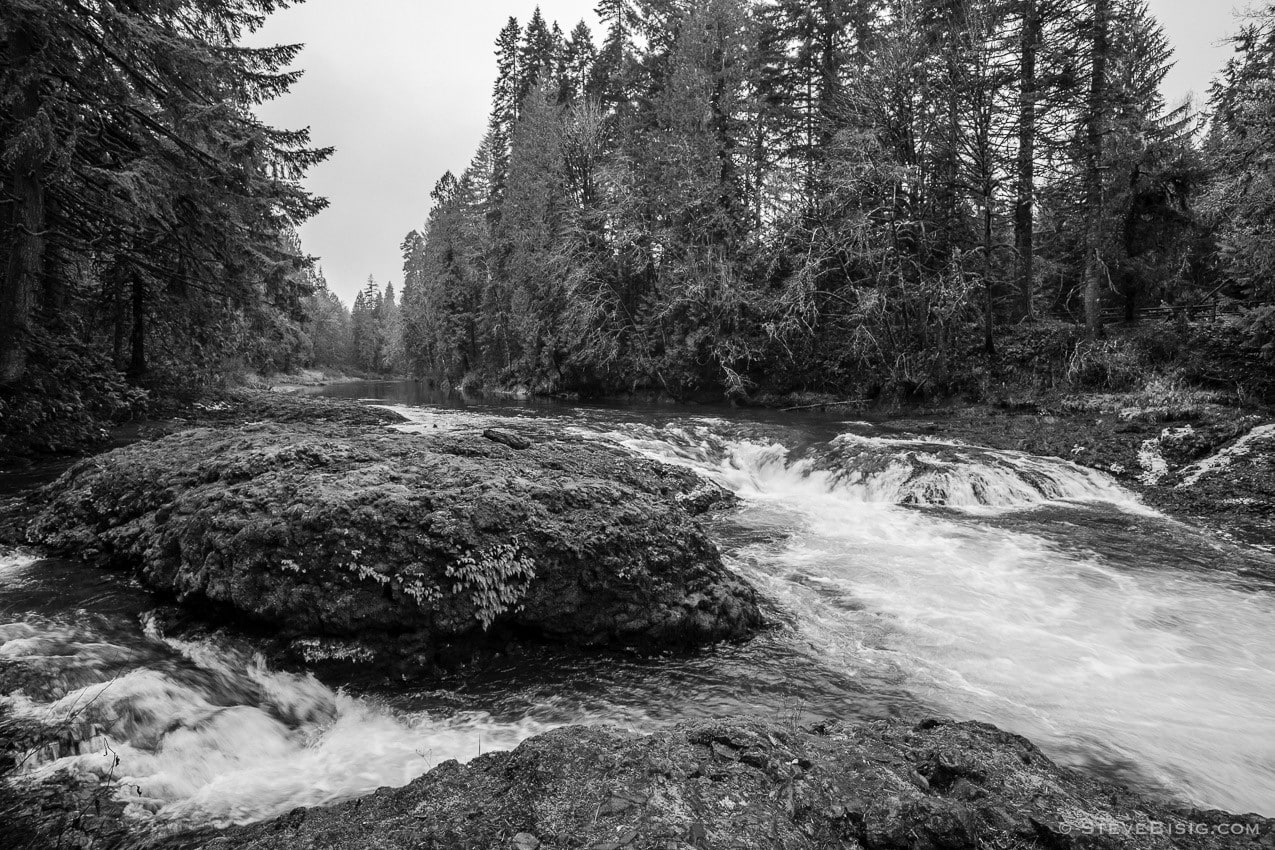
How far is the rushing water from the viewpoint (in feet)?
9.83

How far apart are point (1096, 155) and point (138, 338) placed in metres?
28.8

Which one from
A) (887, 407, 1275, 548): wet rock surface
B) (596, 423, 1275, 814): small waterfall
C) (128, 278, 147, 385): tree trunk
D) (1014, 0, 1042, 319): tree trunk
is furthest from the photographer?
(1014, 0, 1042, 319): tree trunk

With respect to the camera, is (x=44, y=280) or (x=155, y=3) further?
(x=44, y=280)

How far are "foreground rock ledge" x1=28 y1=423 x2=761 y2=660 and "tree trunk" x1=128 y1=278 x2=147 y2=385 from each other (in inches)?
493

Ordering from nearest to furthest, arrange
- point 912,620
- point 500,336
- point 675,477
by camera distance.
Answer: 1. point 912,620
2. point 675,477
3. point 500,336

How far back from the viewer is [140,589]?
455cm

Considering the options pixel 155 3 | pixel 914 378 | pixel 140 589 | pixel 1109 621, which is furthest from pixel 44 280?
pixel 914 378

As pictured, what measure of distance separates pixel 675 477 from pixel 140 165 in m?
10.6

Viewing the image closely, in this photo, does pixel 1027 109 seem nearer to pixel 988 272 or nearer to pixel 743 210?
pixel 988 272

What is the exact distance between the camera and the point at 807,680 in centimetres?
404

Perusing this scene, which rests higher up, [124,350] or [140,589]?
[124,350]

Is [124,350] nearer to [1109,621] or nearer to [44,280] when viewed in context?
[44,280]

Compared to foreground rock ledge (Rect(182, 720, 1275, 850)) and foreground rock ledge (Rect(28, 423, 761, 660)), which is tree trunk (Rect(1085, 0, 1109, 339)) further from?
foreground rock ledge (Rect(182, 720, 1275, 850))

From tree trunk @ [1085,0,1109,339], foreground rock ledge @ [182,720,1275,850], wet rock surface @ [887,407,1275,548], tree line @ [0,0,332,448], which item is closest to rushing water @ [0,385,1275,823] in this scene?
foreground rock ledge @ [182,720,1275,850]
